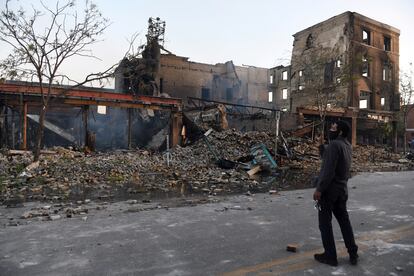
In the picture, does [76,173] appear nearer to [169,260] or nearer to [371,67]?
[169,260]

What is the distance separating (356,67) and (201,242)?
30195 millimetres

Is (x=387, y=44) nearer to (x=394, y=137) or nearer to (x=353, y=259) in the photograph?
(x=394, y=137)

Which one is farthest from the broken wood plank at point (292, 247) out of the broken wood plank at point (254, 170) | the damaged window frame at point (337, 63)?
the damaged window frame at point (337, 63)

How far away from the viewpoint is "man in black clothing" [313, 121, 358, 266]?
10.7 feet

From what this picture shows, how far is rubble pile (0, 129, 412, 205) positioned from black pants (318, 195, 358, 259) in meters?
5.30

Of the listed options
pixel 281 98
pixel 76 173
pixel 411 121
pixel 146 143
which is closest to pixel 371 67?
pixel 281 98

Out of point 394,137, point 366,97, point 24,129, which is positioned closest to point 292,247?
point 24,129

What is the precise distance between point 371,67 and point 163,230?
111ft

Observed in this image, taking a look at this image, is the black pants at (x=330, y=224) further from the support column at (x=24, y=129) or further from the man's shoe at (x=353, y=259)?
the support column at (x=24, y=129)

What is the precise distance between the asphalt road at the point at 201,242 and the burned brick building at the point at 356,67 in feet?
73.1

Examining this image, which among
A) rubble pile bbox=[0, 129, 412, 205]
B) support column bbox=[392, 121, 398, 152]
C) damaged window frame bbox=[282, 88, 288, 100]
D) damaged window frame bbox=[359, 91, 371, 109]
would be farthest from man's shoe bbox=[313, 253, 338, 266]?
damaged window frame bbox=[282, 88, 288, 100]

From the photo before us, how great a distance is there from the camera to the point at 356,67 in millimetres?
29297

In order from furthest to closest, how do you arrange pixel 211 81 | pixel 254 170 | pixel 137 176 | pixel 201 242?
pixel 211 81 → pixel 254 170 → pixel 137 176 → pixel 201 242

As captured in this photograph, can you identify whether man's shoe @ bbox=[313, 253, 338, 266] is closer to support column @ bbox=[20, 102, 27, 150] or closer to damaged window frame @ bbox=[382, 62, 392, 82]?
support column @ bbox=[20, 102, 27, 150]
